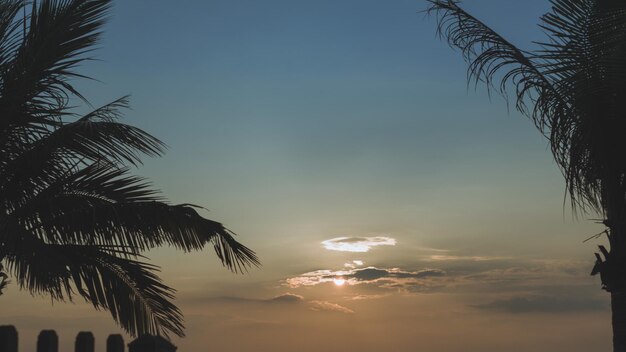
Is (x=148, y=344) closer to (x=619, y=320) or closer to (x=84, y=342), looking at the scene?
(x=84, y=342)

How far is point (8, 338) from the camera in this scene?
23.3ft

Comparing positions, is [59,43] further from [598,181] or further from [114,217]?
[598,181]

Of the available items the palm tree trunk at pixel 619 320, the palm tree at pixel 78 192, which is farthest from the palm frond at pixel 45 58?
the palm tree trunk at pixel 619 320

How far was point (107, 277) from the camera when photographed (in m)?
10.6

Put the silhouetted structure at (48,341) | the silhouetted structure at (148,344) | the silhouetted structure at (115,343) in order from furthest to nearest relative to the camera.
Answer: the silhouetted structure at (148,344) < the silhouetted structure at (115,343) < the silhouetted structure at (48,341)

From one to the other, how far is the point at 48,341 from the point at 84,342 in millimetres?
348

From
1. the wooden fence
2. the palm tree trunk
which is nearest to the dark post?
the wooden fence

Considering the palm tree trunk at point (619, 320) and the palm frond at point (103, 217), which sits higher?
the palm frond at point (103, 217)

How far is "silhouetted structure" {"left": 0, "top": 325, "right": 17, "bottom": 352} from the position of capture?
7.07 m

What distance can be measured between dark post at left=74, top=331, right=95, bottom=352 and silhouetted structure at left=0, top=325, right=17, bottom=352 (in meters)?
0.62

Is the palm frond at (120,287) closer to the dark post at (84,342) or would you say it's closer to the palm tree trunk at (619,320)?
the dark post at (84,342)

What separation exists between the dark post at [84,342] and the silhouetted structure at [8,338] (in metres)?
0.62

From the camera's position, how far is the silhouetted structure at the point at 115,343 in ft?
25.6

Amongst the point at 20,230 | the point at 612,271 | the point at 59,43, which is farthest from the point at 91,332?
the point at 612,271
